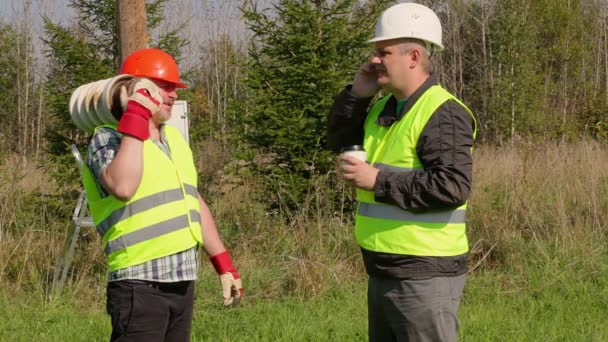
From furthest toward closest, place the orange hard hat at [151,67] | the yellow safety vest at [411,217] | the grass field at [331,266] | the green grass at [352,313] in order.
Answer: the grass field at [331,266] → the green grass at [352,313] → the orange hard hat at [151,67] → the yellow safety vest at [411,217]

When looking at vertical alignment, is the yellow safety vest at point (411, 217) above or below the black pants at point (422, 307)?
above

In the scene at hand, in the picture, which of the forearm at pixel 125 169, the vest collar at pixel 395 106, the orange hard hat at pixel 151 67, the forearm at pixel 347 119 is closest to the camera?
the forearm at pixel 125 169

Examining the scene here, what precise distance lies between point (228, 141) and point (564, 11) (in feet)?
67.2

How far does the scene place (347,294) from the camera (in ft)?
20.4

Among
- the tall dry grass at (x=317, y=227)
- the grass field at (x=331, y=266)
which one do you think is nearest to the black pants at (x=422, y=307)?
the grass field at (x=331, y=266)

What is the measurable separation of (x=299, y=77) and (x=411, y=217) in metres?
6.00

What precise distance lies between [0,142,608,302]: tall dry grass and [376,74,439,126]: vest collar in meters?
3.51

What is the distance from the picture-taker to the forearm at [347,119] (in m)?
3.23

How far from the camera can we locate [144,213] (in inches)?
113

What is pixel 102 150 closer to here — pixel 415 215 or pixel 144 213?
pixel 144 213

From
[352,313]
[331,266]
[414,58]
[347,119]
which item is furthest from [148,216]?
[331,266]

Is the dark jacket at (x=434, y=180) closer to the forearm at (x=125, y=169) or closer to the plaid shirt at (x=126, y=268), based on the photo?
the plaid shirt at (x=126, y=268)

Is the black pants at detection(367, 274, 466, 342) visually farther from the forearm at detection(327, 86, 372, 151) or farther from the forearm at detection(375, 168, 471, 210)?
the forearm at detection(327, 86, 372, 151)

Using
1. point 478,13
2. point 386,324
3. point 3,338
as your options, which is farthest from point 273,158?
point 478,13
